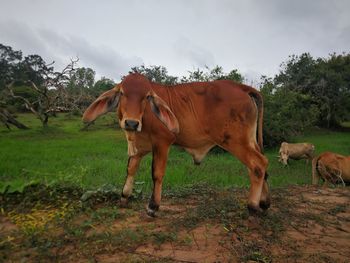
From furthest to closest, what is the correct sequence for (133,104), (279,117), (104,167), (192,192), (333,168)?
(279,117) → (104,167) → (333,168) → (192,192) → (133,104)

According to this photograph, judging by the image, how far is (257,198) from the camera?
3961 millimetres

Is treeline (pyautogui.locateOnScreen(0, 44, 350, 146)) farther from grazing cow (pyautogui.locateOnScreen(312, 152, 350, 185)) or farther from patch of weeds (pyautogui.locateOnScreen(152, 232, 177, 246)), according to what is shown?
patch of weeds (pyautogui.locateOnScreen(152, 232, 177, 246))

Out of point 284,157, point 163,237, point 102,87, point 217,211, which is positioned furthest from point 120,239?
point 102,87

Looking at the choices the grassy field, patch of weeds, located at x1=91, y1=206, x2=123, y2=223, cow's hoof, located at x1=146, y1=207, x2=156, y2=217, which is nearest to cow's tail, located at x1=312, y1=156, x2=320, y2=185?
the grassy field

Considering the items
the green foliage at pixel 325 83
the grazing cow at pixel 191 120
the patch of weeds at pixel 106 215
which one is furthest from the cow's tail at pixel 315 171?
the green foliage at pixel 325 83

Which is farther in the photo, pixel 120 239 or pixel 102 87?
pixel 102 87

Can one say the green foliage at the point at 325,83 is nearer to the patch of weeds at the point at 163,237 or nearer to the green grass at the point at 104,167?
the green grass at the point at 104,167

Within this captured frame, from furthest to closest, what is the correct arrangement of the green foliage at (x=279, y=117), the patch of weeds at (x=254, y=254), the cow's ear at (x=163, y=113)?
1. the green foliage at (x=279, y=117)
2. the cow's ear at (x=163, y=113)
3. the patch of weeds at (x=254, y=254)

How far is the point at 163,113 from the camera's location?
373 centimetres

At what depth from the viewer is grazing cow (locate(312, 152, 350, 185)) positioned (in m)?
7.63

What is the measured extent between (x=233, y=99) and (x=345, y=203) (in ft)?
8.24

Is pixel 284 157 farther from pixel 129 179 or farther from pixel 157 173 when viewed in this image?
pixel 157 173

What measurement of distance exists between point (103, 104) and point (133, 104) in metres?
0.46

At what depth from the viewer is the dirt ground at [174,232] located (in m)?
3.00
